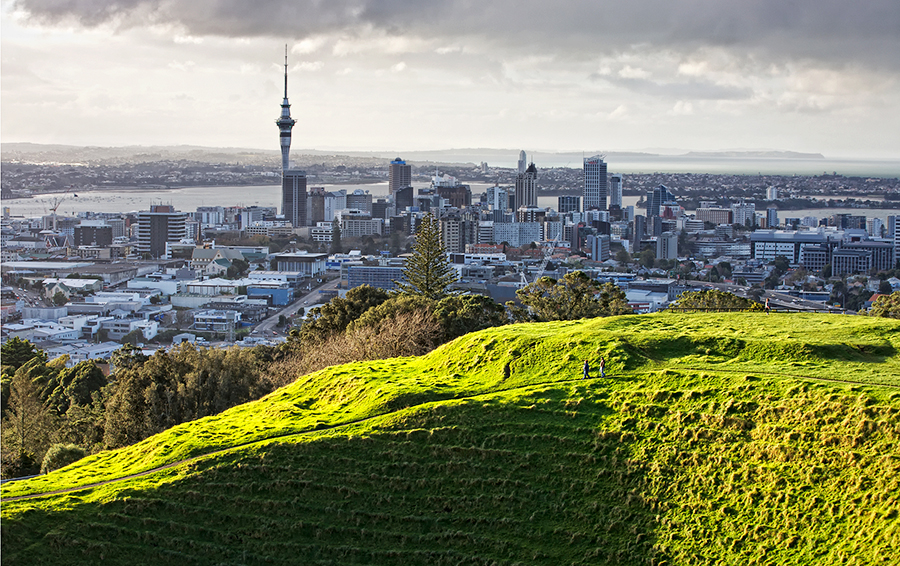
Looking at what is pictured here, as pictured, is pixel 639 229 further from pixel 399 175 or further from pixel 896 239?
pixel 399 175

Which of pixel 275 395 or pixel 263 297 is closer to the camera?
pixel 275 395

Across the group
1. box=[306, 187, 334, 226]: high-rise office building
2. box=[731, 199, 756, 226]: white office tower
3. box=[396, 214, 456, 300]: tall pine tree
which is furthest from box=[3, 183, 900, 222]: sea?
box=[396, 214, 456, 300]: tall pine tree

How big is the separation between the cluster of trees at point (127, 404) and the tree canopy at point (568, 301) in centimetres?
591

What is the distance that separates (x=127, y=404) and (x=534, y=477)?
358 inches

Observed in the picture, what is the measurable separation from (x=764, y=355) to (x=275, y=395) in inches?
244

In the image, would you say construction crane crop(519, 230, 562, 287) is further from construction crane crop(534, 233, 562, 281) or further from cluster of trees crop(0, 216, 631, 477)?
cluster of trees crop(0, 216, 631, 477)

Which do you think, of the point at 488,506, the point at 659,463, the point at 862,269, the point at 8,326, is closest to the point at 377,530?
the point at 488,506

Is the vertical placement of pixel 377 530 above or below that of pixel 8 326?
above

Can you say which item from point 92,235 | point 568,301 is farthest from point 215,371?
point 92,235

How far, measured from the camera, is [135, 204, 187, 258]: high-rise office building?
94875mm

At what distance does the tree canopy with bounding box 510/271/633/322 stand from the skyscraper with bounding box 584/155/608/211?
391 feet

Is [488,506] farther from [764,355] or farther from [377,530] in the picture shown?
[764,355]

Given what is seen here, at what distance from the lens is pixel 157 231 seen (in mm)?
95500

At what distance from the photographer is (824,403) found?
31.0 feet
